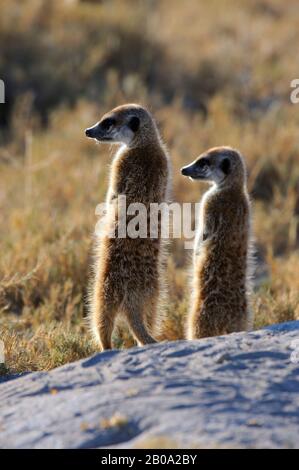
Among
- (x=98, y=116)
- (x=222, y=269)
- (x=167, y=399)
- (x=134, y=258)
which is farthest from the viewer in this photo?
(x=98, y=116)

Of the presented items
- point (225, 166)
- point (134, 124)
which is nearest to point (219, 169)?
point (225, 166)

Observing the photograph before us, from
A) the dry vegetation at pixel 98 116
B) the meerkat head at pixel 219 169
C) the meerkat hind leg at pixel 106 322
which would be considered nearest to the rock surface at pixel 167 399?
the meerkat hind leg at pixel 106 322

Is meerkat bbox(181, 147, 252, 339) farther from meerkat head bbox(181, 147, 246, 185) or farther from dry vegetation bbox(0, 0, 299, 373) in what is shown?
dry vegetation bbox(0, 0, 299, 373)

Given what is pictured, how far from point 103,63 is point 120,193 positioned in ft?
25.4

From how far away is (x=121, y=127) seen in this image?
15.4 ft

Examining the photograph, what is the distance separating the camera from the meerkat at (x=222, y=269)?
4.54m

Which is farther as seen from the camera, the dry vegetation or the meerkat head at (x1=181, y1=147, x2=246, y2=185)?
the dry vegetation

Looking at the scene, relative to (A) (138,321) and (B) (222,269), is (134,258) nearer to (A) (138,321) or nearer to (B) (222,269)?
(A) (138,321)

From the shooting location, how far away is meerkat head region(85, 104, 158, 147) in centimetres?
464

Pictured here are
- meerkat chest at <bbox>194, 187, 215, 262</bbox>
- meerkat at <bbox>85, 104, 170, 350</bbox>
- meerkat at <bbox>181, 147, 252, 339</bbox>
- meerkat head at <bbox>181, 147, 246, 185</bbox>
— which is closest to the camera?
meerkat at <bbox>85, 104, 170, 350</bbox>

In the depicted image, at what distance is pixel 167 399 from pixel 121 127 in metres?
1.96

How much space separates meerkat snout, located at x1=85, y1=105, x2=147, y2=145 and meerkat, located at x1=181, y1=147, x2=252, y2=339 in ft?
1.84

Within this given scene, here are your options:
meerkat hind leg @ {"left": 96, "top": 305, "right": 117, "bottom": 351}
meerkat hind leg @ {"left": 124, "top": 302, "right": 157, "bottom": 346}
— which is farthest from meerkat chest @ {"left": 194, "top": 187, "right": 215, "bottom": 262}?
meerkat hind leg @ {"left": 96, "top": 305, "right": 117, "bottom": 351}
